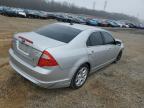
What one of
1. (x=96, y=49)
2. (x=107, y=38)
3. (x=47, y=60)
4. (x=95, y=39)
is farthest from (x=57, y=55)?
(x=107, y=38)

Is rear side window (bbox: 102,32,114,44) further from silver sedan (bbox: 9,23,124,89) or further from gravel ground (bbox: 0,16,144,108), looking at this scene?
gravel ground (bbox: 0,16,144,108)

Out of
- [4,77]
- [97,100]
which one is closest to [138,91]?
[97,100]

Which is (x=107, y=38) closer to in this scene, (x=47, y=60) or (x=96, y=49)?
(x=96, y=49)

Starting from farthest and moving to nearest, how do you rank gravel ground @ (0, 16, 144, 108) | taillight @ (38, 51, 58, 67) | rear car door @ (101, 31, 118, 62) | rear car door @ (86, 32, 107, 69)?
rear car door @ (101, 31, 118, 62) < rear car door @ (86, 32, 107, 69) < gravel ground @ (0, 16, 144, 108) < taillight @ (38, 51, 58, 67)

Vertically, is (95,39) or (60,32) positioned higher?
(60,32)

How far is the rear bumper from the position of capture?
3.84 m

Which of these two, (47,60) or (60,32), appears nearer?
(47,60)

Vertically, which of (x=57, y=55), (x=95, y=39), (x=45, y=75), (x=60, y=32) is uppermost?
(x=60, y=32)

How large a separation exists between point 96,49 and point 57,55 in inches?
63.6

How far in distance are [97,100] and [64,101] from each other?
815 millimetres

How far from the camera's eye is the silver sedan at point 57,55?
3.87m

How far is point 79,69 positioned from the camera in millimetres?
4562

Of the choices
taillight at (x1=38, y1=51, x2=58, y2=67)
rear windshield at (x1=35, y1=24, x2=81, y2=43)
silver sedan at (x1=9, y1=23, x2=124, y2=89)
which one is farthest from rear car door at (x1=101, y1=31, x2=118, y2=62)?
taillight at (x1=38, y1=51, x2=58, y2=67)

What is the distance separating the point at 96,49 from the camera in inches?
203
